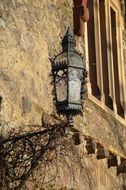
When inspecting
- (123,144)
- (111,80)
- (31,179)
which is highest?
(111,80)

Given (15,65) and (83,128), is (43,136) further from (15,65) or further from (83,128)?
(83,128)

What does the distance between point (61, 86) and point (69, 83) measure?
0.07 m

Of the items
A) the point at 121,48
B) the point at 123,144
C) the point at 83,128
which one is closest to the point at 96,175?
the point at 83,128

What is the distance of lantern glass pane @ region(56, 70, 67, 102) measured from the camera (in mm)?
4727

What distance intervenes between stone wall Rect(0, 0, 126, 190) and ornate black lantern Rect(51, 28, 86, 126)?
632 mm

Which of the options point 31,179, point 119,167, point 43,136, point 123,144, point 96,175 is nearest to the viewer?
point 43,136

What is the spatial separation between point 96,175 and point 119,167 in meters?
0.66

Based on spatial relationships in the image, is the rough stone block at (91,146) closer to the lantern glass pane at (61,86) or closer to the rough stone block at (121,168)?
the rough stone block at (121,168)

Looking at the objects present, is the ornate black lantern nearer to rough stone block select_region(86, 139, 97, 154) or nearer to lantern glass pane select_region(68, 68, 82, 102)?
→ lantern glass pane select_region(68, 68, 82, 102)

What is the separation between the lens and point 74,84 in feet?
15.6

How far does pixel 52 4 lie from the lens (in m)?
6.76

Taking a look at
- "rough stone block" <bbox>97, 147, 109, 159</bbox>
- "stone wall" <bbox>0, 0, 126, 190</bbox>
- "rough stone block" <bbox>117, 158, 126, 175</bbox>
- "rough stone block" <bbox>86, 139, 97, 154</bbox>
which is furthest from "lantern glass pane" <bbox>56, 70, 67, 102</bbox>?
"rough stone block" <bbox>117, 158, 126, 175</bbox>

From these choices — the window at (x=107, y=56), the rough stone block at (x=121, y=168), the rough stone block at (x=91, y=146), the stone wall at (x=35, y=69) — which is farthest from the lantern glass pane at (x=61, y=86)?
the rough stone block at (x=121, y=168)

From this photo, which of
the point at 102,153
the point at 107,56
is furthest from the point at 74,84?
the point at 107,56
